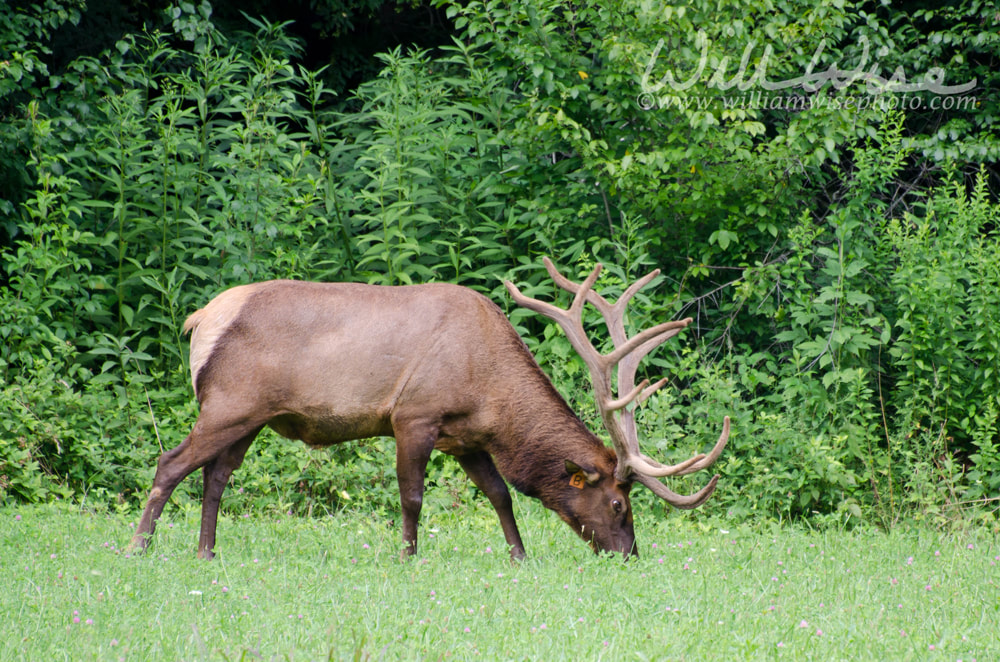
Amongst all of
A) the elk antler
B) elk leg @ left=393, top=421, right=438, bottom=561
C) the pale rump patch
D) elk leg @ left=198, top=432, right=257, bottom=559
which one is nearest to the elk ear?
the elk antler

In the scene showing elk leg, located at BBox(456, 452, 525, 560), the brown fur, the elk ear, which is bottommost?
elk leg, located at BBox(456, 452, 525, 560)

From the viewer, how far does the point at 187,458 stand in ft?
19.9

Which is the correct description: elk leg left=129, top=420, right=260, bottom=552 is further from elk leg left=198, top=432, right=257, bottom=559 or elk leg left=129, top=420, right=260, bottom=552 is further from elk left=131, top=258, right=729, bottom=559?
elk leg left=198, top=432, right=257, bottom=559

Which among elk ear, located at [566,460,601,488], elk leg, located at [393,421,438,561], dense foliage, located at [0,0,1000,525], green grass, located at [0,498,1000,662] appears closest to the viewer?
green grass, located at [0,498,1000,662]

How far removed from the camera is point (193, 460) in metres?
6.07

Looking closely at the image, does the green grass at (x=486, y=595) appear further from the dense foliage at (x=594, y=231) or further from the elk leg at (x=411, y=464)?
the dense foliage at (x=594, y=231)

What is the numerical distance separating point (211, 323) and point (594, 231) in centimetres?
440

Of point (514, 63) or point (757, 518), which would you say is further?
point (514, 63)

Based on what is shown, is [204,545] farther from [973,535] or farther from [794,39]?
[794,39]

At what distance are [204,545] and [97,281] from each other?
350 centimetres

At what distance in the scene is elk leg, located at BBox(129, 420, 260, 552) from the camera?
19.8 feet

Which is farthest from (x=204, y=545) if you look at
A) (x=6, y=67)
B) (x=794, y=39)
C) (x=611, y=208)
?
(x=794, y=39)

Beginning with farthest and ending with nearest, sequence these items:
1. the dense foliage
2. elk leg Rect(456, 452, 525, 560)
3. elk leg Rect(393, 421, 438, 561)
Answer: the dense foliage, elk leg Rect(456, 452, 525, 560), elk leg Rect(393, 421, 438, 561)

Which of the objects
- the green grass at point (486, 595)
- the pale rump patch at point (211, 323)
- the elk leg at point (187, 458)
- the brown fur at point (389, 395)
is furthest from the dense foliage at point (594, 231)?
the pale rump patch at point (211, 323)
